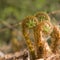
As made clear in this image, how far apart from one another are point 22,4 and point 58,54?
5311mm

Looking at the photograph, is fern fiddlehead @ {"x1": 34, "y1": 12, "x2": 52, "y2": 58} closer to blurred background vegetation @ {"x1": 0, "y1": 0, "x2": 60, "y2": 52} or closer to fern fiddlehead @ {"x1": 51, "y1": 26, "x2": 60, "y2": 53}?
fern fiddlehead @ {"x1": 51, "y1": 26, "x2": 60, "y2": 53}

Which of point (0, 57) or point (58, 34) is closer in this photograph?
point (58, 34)

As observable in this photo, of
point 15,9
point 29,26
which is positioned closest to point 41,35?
point 29,26

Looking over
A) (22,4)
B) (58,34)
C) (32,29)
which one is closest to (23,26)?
(32,29)

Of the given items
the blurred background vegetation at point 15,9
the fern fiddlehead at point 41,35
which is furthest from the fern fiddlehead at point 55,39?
the blurred background vegetation at point 15,9

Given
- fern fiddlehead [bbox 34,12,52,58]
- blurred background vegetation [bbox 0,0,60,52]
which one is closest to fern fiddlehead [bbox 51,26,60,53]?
fern fiddlehead [bbox 34,12,52,58]

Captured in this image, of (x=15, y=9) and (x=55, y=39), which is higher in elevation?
(x=15, y=9)

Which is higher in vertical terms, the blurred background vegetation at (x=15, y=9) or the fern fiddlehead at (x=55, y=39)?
the blurred background vegetation at (x=15, y=9)

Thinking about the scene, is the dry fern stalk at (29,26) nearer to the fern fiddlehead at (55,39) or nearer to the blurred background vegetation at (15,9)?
the fern fiddlehead at (55,39)

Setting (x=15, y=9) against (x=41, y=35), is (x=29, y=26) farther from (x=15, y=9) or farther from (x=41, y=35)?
(x=15, y=9)

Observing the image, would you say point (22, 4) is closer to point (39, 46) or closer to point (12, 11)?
point (12, 11)

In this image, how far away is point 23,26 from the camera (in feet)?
5.51

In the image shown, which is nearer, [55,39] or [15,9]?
[55,39]

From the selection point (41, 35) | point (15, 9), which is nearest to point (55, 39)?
point (41, 35)
